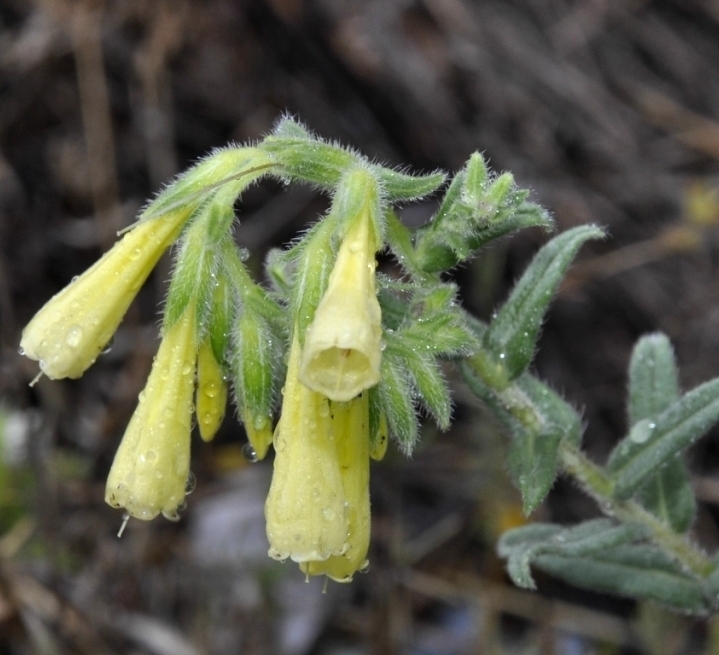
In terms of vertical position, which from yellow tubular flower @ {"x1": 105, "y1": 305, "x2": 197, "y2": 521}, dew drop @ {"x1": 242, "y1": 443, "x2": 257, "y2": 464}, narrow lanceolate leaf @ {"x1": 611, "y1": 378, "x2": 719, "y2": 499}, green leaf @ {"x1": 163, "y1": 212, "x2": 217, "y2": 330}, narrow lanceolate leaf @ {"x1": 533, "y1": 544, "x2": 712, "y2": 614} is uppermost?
green leaf @ {"x1": 163, "y1": 212, "x2": 217, "y2": 330}

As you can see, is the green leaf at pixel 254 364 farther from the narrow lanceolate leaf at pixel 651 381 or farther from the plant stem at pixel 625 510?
the narrow lanceolate leaf at pixel 651 381

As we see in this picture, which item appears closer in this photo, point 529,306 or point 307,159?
point 307,159

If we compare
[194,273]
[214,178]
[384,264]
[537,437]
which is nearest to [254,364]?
[194,273]

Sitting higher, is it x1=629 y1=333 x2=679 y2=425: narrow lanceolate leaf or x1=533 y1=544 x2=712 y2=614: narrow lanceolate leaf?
x1=629 y1=333 x2=679 y2=425: narrow lanceolate leaf

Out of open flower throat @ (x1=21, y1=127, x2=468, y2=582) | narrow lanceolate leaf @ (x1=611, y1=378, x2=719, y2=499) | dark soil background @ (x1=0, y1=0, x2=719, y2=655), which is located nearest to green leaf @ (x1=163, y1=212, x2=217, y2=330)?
open flower throat @ (x1=21, y1=127, x2=468, y2=582)

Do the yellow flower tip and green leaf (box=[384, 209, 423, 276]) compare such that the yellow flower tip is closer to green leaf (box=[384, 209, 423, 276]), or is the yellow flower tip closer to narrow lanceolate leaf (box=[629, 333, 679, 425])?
green leaf (box=[384, 209, 423, 276])

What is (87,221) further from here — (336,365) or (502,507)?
(336,365)

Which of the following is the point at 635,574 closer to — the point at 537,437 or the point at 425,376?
the point at 537,437
